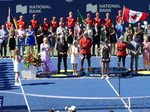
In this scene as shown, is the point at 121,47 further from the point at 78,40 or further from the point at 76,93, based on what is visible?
the point at 78,40

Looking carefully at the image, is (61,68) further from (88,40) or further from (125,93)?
(125,93)

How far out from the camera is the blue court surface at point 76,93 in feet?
72.6

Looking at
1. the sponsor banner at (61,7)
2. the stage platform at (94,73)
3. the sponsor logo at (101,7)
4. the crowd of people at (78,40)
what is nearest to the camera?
the stage platform at (94,73)

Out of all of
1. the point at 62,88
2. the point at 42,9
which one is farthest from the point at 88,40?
the point at 42,9

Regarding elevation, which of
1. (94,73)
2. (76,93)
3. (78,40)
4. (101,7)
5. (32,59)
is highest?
(101,7)

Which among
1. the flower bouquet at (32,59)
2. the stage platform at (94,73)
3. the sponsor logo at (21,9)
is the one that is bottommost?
the stage platform at (94,73)

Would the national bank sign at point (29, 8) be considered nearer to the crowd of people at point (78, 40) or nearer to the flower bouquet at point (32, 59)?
the crowd of people at point (78, 40)

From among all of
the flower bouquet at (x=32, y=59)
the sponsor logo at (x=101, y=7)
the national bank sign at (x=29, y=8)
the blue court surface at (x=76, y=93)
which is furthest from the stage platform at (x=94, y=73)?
the sponsor logo at (x=101, y=7)

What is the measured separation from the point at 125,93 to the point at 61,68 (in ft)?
22.6

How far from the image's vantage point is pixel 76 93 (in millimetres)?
25250

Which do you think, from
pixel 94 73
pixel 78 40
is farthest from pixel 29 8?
pixel 94 73

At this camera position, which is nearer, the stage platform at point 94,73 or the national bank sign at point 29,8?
the stage platform at point 94,73

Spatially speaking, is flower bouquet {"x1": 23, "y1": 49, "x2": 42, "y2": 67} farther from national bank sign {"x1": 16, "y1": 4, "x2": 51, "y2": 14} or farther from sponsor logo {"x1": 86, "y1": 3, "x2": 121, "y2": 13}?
sponsor logo {"x1": 86, "y1": 3, "x2": 121, "y2": 13}

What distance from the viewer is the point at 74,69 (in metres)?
29.3
